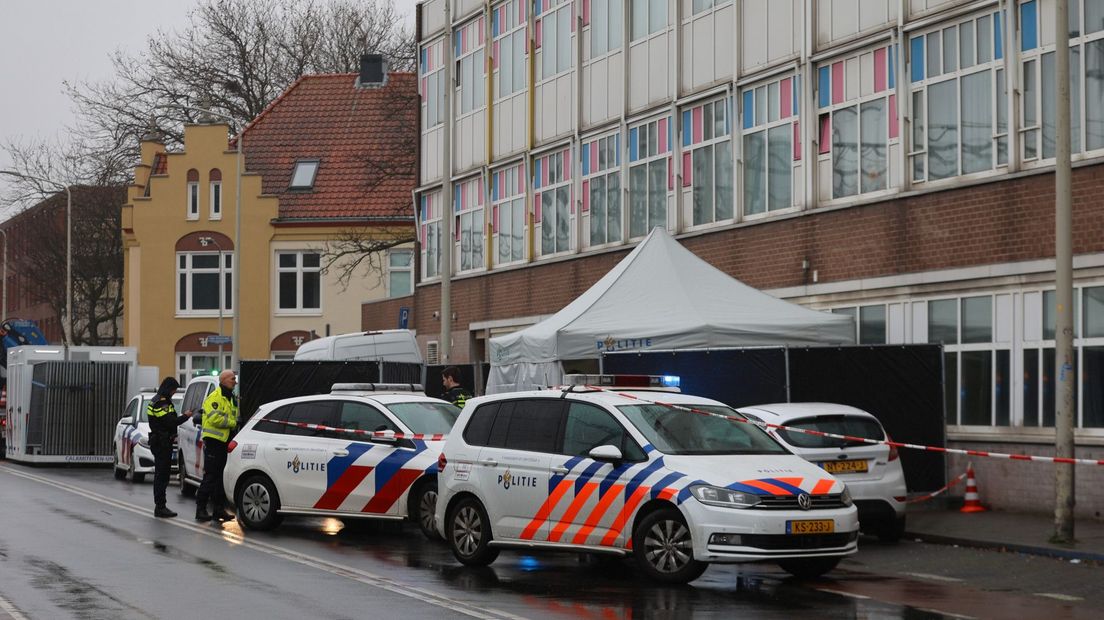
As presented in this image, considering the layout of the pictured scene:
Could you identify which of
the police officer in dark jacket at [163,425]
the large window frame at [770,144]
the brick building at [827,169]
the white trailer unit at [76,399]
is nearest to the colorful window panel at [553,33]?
the brick building at [827,169]

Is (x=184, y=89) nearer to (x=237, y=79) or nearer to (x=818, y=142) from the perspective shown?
(x=237, y=79)

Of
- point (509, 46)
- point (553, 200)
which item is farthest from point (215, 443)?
point (509, 46)

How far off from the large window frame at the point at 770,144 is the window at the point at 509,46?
927 centimetres

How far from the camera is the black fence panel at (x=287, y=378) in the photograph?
25.0 metres

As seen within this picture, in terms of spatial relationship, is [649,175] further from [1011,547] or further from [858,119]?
[1011,547]

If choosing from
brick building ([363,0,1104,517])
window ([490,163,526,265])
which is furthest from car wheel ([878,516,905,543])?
window ([490,163,526,265])

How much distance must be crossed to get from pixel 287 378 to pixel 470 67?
15.0 m

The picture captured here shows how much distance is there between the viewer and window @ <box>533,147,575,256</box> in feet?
111

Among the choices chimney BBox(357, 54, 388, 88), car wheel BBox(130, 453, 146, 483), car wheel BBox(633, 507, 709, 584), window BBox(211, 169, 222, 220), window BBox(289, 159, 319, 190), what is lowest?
car wheel BBox(130, 453, 146, 483)

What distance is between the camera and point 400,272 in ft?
182

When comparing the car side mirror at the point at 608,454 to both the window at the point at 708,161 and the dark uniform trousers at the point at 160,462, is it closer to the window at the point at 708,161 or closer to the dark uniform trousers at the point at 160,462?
the dark uniform trousers at the point at 160,462

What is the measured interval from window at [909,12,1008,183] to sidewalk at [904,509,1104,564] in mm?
4778

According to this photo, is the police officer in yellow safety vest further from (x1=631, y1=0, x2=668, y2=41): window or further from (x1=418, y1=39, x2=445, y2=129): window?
(x1=418, y1=39, x2=445, y2=129): window

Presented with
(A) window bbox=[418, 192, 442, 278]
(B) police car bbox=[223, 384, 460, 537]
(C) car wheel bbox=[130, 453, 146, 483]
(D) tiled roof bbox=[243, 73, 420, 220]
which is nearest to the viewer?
(B) police car bbox=[223, 384, 460, 537]
